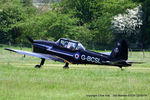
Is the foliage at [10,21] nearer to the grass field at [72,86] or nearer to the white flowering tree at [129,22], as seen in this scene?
the white flowering tree at [129,22]

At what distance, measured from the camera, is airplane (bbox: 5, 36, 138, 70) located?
23.3 metres

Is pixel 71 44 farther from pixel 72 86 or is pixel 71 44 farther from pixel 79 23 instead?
pixel 79 23

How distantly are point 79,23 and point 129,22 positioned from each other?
8606mm

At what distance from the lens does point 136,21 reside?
236ft

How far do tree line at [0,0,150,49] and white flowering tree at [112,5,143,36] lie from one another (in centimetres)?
41

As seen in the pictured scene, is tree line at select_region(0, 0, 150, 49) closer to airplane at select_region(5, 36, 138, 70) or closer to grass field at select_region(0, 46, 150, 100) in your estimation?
airplane at select_region(5, 36, 138, 70)

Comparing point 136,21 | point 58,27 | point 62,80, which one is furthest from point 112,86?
point 136,21

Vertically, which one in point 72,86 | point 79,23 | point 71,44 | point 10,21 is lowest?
point 79,23

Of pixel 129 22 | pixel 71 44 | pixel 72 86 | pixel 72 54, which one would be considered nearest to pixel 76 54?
pixel 72 54

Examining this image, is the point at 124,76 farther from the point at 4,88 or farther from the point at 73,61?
the point at 4,88

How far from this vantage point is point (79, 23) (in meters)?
74.4

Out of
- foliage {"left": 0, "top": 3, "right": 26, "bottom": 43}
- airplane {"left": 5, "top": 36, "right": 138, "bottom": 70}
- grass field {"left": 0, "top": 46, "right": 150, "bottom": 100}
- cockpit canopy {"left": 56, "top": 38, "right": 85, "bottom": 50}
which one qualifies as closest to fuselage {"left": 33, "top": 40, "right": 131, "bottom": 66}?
airplane {"left": 5, "top": 36, "right": 138, "bottom": 70}

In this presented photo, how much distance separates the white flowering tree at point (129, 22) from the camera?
71.5m

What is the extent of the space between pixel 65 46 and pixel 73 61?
1010mm
